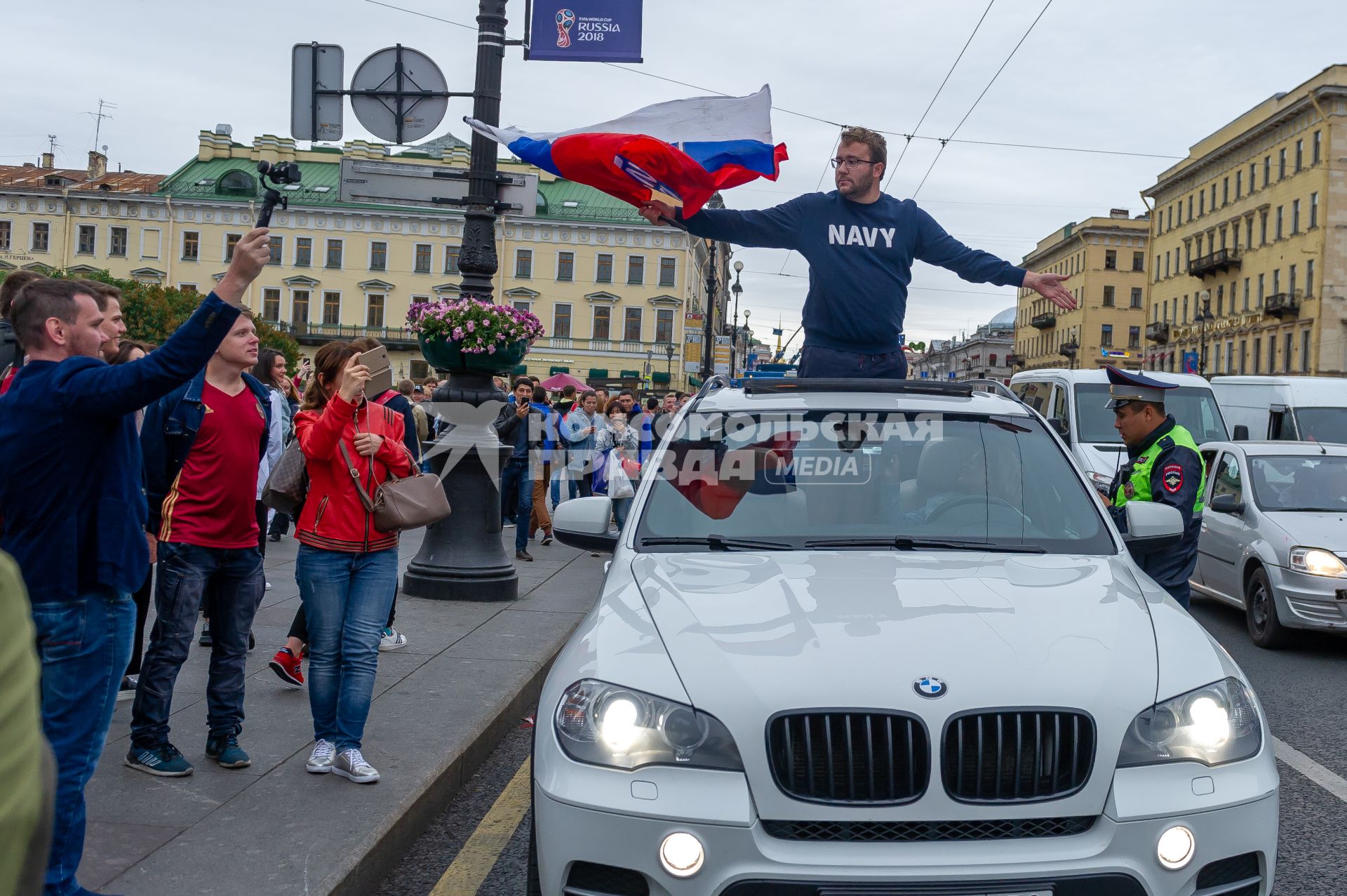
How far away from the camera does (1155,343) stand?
3376 inches

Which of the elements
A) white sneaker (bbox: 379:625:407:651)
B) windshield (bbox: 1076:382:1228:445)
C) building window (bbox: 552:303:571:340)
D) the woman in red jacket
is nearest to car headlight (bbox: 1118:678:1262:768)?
the woman in red jacket

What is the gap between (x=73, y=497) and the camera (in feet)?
11.1

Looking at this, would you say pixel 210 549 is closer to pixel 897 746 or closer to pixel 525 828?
pixel 525 828

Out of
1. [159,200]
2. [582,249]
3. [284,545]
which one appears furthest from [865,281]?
[159,200]

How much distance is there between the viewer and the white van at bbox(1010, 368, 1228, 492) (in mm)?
15609

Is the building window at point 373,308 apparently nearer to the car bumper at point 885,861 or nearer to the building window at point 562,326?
the building window at point 562,326

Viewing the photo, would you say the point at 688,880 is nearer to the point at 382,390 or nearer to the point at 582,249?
the point at 382,390

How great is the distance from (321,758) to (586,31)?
616 cm

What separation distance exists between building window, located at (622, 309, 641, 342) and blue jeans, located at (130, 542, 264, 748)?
7536cm

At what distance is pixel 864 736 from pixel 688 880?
51 centimetres

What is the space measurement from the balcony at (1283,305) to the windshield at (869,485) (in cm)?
6483

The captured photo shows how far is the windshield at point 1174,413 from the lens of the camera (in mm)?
15766

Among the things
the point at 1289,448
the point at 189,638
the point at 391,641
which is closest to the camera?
the point at 189,638

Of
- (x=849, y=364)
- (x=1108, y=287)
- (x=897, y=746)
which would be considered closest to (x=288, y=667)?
(x=849, y=364)
